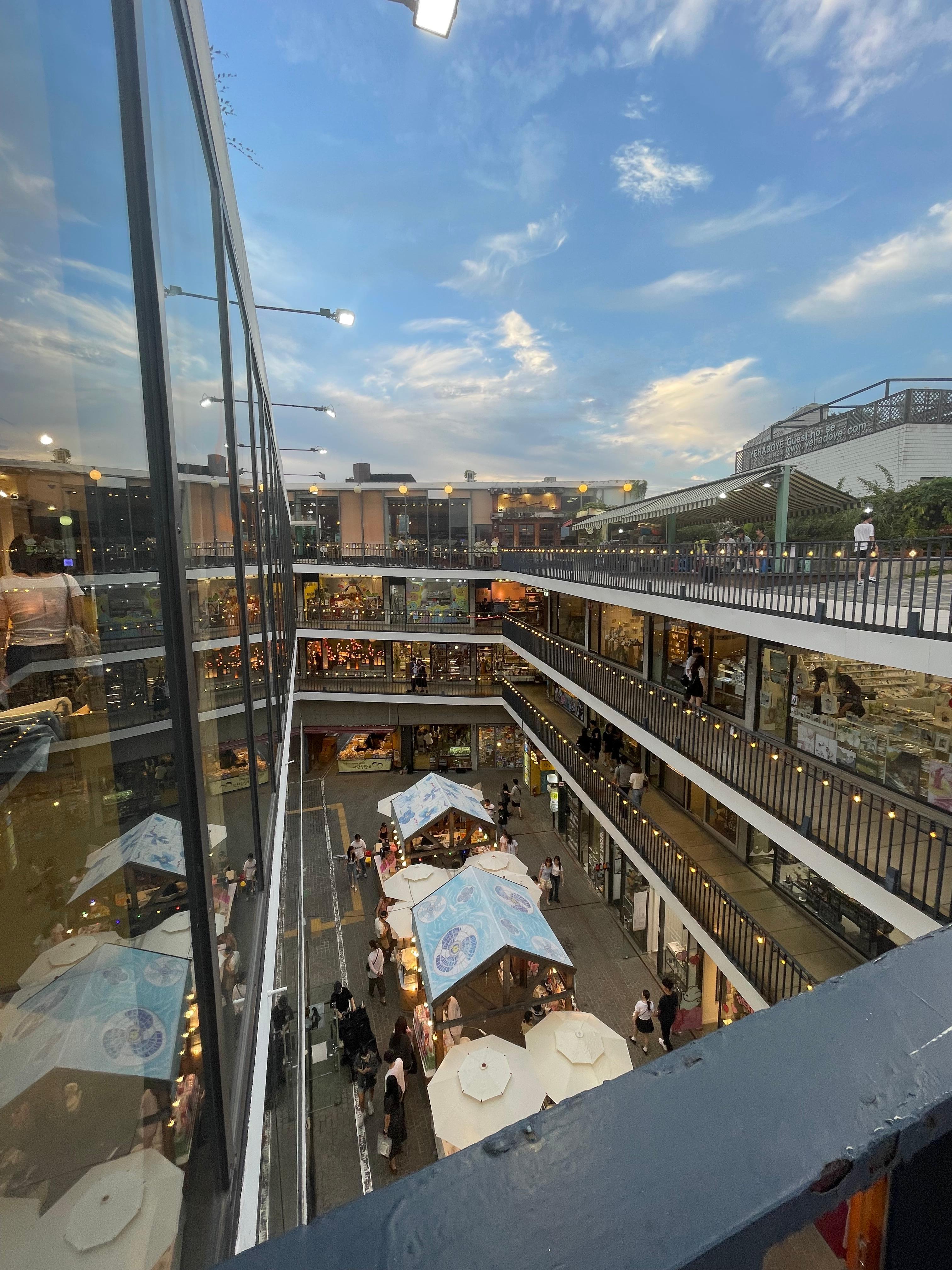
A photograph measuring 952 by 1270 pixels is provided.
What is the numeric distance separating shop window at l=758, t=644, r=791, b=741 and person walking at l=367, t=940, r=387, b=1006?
922cm

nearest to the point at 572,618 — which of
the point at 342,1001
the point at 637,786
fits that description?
the point at 637,786

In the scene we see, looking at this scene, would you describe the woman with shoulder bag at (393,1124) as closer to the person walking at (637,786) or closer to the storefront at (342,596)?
the person walking at (637,786)

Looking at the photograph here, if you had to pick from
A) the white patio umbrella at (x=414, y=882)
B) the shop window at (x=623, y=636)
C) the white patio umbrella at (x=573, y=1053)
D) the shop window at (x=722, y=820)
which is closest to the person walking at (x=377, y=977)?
the white patio umbrella at (x=414, y=882)

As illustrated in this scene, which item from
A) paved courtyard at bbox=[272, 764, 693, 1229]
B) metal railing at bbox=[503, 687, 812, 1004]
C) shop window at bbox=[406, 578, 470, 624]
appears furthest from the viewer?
shop window at bbox=[406, 578, 470, 624]

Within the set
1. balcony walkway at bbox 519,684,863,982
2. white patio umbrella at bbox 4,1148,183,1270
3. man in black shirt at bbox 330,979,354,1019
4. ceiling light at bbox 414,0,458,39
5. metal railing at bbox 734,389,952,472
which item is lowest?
man in black shirt at bbox 330,979,354,1019

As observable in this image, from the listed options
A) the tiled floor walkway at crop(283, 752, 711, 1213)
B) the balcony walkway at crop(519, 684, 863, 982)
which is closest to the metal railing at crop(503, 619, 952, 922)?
the balcony walkway at crop(519, 684, 863, 982)

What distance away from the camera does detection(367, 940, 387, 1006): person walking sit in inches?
460

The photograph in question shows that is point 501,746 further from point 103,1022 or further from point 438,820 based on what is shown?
point 103,1022

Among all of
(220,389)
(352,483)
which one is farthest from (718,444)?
(220,389)

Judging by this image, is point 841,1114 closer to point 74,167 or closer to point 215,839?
point 74,167

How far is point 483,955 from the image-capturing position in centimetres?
875

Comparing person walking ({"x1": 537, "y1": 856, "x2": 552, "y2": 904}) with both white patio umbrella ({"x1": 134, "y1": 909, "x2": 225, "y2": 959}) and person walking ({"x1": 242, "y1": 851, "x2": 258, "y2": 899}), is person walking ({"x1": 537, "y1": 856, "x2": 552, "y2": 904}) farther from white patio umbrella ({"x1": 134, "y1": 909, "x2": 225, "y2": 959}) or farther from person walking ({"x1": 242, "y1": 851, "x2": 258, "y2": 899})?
white patio umbrella ({"x1": 134, "y1": 909, "x2": 225, "y2": 959})

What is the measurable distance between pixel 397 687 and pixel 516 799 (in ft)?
26.1

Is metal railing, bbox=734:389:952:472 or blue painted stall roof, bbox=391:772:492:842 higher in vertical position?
metal railing, bbox=734:389:952:472
